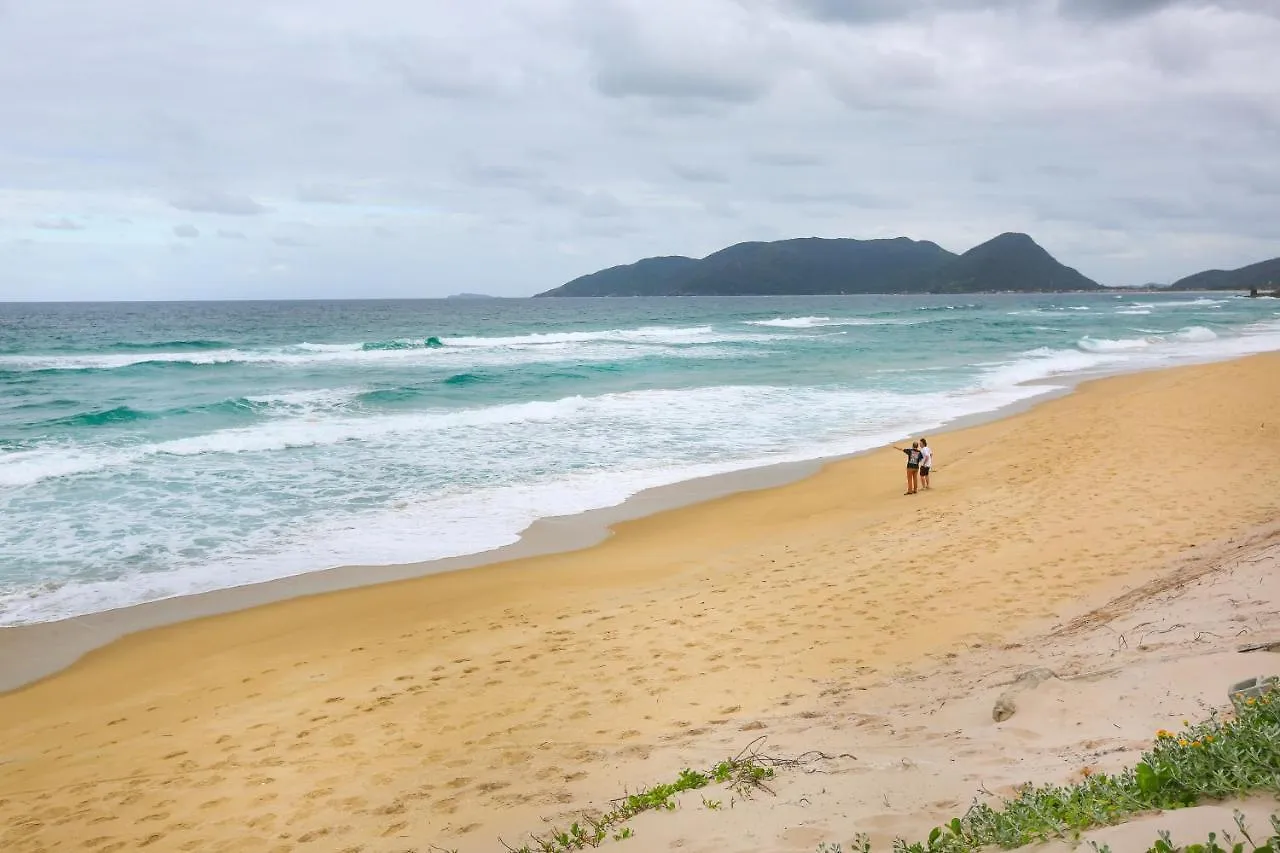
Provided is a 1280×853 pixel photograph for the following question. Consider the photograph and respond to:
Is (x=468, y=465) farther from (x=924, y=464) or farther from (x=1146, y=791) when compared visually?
(x=1146, y=791)

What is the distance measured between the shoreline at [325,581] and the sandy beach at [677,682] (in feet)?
0.96

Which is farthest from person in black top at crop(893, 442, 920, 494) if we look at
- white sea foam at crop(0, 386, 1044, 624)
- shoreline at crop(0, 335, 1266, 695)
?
white sea foam at crop(0, 386, 1044, 624)

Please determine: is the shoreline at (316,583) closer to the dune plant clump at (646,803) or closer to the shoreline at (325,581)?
the shoreline at (325,581)

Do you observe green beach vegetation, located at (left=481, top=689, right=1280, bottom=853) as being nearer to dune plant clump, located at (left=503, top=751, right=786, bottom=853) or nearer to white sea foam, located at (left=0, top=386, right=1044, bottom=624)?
dune plant clump, located at (left=503, top=751, right=786, bottom=853)

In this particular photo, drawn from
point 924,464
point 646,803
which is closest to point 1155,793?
point 646,803

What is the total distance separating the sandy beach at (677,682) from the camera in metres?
4.35

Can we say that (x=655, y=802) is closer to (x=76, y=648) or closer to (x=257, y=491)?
(x=76, y=648)

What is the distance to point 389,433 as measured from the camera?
1950 centimetres

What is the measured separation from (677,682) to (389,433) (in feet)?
48.1

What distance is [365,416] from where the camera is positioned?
22.2 metres

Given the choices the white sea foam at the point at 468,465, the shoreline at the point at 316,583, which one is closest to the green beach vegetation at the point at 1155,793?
the shoreline at the point at 316,583

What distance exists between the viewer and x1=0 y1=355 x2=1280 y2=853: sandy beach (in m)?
4.35

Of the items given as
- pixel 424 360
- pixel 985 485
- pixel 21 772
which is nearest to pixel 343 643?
pixel 21 772

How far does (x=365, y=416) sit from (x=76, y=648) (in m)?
14.4
